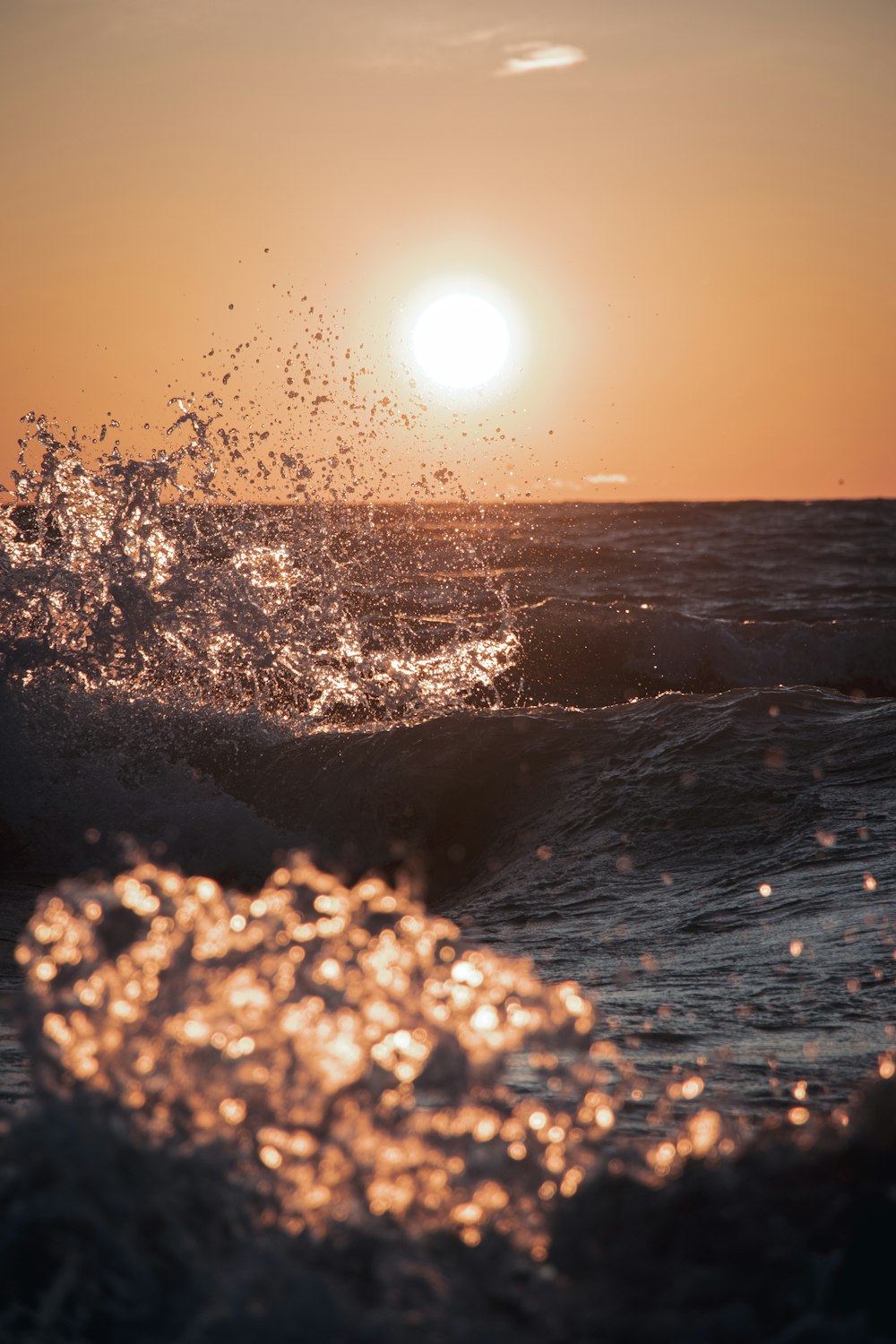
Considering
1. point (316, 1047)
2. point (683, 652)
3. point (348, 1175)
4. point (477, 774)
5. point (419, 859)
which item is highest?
point (316, 1047)

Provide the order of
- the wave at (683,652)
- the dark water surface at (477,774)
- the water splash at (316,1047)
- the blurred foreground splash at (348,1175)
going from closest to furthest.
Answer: the blurred foreground splash at (348,1175) → the water splash at (316,1047) → the dark water surface at (477,774) → the wave at (683,652)

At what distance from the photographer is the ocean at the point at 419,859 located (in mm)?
2137

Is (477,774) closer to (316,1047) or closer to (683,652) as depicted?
(316,1047)

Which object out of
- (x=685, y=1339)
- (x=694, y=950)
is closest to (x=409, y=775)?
(x=694, y=950)

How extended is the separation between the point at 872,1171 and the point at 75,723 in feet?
22.9

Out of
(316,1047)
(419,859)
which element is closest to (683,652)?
(419,859)

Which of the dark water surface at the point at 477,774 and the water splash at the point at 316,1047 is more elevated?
the water splash at the point at 316,1047

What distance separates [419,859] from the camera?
7.16m

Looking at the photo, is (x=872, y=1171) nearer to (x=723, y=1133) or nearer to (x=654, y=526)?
(x=723, y=1133)

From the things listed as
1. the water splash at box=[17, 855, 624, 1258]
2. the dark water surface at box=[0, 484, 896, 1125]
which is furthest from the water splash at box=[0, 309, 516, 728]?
the water splash at box=[17, 855, 624, 1258]

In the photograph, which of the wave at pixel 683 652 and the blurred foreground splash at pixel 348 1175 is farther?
the wave at pixel 683 652

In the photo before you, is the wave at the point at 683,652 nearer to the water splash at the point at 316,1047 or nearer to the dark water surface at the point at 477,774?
the dark water surface at the point at 477,774

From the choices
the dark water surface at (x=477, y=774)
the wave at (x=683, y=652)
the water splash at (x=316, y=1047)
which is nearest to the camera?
the water splash at (x=316, y=1047)

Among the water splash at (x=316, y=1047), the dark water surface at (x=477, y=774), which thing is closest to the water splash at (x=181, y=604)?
the dark water surface at (x=477, y=774)
